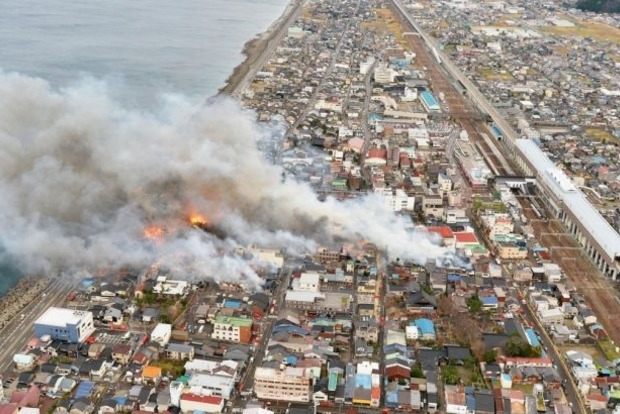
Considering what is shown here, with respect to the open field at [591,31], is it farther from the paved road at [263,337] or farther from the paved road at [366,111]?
the paved road at [263,337]

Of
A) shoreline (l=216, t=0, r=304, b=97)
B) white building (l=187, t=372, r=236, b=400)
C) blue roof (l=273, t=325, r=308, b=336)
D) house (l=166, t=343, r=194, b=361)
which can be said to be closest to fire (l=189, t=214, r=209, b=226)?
blue roof (l=273, t=325, r=308, b=336)

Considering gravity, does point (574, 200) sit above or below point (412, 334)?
below

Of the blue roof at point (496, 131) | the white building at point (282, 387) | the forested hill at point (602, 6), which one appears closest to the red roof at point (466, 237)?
the white building at point (282, 387)

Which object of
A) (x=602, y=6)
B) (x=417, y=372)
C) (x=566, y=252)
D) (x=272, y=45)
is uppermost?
(x=417, y=372)

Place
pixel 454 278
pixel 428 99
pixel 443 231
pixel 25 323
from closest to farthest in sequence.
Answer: pixel 25 323 → pixel 454 278 → pixel 443 231 → pixel 428 99

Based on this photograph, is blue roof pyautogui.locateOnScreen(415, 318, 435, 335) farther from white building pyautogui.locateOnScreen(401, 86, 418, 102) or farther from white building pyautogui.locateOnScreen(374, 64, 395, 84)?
white building pyautogui.locateOnScreen(374, 64, 395, 84)

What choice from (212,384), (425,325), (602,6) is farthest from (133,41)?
(602,6)

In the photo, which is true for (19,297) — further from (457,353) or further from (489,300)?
(489,300)
